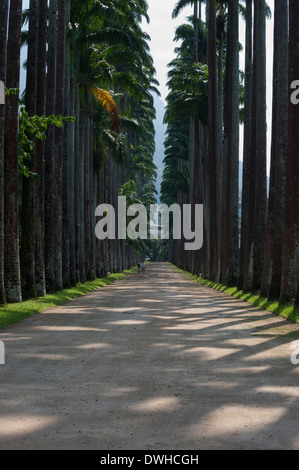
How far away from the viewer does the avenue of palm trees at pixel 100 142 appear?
19000mm

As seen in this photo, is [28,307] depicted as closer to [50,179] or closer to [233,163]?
[50,179]

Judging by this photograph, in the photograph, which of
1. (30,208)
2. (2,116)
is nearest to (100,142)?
(30,208)

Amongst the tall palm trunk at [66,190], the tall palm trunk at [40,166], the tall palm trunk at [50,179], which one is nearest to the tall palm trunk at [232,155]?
the tall palm trunk at [66,190]

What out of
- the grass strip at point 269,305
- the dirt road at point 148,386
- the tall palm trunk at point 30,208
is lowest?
the grass strip at point 269,305

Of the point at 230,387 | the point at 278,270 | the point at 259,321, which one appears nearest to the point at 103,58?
the point at 278,270

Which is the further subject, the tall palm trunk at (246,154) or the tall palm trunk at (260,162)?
the tall palm trunk at (246,154)

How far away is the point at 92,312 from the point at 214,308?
3913 mm

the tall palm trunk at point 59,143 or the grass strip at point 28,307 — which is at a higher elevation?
the tall palm trunk at point 59,143

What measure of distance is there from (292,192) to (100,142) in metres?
25.2

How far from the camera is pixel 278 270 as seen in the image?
67.0 feet

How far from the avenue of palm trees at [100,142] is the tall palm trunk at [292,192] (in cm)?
3

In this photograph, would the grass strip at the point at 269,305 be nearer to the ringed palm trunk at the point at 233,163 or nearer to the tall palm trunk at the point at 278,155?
the tall palm trunk at the point at 278,155

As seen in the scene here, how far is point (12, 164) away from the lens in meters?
19.0

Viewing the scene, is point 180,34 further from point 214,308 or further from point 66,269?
point 214,308
